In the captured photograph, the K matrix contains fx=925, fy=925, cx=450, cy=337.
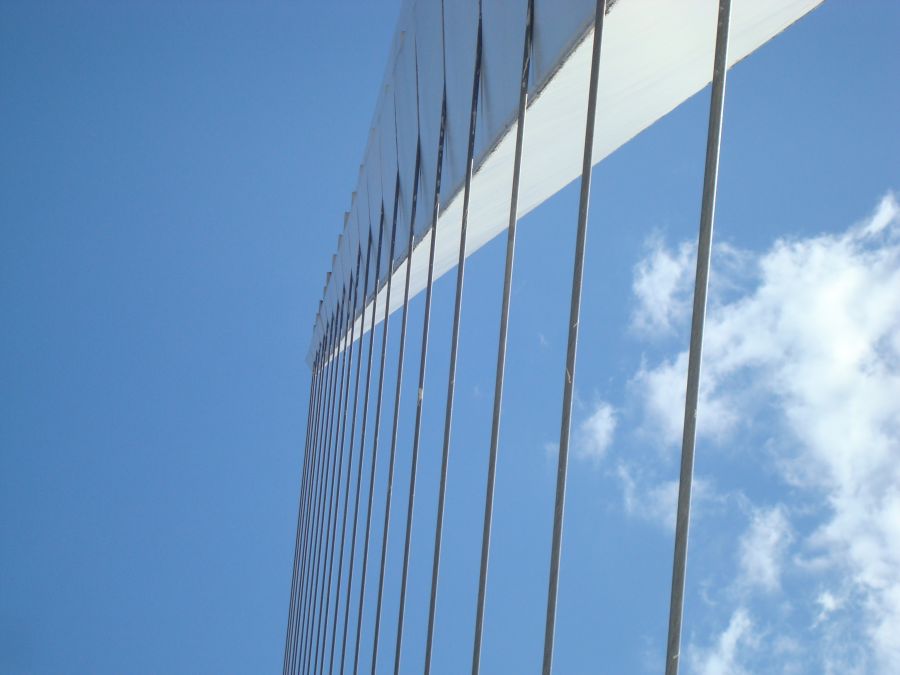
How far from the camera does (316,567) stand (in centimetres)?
1262

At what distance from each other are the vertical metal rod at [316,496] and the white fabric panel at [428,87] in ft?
25.5

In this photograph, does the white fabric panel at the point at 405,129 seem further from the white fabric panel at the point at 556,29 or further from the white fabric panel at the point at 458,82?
the white fabric panel at the point at 556,29

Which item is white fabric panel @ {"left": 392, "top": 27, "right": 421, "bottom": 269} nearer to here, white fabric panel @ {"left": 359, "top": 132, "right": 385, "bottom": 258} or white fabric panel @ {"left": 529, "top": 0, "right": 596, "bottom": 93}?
white fabric panel @ {"left": 359, "top": 132, "right": 385, "bottom": 258}

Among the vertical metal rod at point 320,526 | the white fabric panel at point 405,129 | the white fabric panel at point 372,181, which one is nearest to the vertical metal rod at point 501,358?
the white fabric panel at point 405,129

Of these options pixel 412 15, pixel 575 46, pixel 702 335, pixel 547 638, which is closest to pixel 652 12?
pixel 575 46

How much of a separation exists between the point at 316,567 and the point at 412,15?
8.86m

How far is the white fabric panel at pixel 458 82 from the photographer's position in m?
3.98

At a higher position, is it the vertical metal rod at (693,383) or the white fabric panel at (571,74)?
the white fabric panel at (571,74)

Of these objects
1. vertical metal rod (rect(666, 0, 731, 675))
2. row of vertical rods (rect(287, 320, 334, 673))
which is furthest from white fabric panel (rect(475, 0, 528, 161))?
row of vertical rods (rect(287, 320, 334, 673))

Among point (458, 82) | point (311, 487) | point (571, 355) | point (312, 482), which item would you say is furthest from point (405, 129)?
point (311, 487)

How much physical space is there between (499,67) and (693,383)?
213cm

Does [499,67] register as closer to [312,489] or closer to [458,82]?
[458,82]

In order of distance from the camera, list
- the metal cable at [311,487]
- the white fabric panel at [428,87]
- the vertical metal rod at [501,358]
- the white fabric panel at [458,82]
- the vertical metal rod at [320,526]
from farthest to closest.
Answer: the metal cable at [311,487] < the vertical metal rod at [320,526] < the white fabric panel at [428,87] < the white fabric panel at [458,82] < the vertical metal rod at [501,358]

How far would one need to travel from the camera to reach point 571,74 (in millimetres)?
2947
